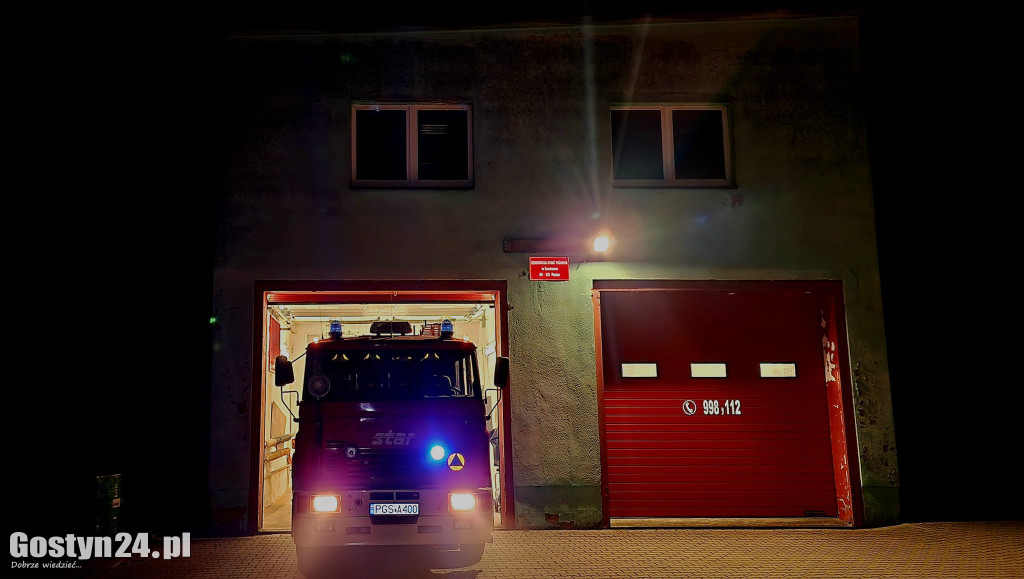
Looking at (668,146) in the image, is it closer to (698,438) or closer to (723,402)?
(723,402)

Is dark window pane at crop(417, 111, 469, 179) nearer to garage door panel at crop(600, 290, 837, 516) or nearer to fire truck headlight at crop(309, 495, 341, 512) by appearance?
garage door panel at crop(600, 290, 837, 516)

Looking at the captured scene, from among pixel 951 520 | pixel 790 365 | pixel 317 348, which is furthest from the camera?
pixel 790 365

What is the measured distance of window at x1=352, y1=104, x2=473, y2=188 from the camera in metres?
10.9

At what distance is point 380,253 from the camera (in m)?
10.5

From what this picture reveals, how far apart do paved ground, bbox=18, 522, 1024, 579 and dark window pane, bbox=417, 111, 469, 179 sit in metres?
4.99

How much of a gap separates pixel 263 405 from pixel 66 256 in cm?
408

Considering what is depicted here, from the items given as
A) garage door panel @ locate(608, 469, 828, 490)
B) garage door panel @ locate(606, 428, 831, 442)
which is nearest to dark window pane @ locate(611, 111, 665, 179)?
garage door panel @ locate(606, 428, 831, 442)

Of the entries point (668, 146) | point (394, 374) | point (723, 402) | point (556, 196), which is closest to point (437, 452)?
point (394, 374)

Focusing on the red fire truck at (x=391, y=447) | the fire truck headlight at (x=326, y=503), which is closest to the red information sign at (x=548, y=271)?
the red fire truck at (x=391, y=447)

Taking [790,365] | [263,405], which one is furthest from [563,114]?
[263,405]

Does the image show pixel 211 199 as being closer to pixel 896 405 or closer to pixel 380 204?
pixel 380 204

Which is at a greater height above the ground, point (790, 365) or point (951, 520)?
point (790, 365)

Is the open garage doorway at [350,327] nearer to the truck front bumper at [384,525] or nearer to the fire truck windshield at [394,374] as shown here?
the fire truck windshield at [394,374]

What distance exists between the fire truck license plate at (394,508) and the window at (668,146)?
231 inches
